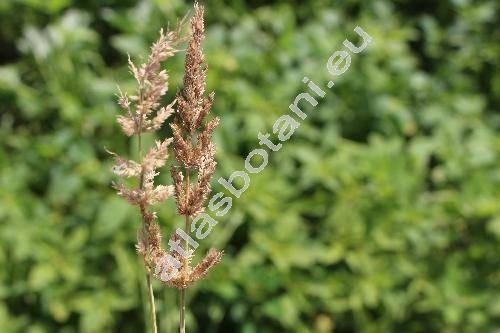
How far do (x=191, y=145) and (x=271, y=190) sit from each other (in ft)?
7.64

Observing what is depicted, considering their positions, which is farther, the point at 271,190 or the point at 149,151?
the point at 271,190

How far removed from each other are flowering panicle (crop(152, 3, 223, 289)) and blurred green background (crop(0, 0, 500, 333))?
1.86m

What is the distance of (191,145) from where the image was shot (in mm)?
762

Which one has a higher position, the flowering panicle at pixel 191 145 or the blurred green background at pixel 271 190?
the blurred green background at pixel 271 190

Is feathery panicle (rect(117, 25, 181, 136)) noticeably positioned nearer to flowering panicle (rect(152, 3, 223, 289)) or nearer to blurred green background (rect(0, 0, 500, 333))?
flowering panicle (rect(152, 3, 223, 289))

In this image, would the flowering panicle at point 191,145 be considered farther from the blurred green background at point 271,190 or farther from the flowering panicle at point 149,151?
the blurred green background at point 271,190

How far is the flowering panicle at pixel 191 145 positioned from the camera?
750 mm

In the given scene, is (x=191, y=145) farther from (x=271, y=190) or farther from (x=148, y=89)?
(x=271, y=190)

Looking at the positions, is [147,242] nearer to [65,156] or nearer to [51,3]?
[65,156]

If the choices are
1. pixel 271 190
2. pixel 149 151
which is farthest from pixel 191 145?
pixel 271 190

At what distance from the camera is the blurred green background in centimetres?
297

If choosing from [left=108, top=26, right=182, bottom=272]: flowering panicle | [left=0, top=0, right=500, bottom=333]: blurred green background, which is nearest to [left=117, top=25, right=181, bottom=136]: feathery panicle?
[left=108, top=26, right=182, bottom=272]: flowering panicle

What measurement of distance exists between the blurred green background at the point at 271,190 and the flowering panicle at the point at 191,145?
186 centimetres

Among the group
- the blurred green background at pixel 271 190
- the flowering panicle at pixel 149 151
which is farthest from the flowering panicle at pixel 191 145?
the blurred green background at pixel 271 190
